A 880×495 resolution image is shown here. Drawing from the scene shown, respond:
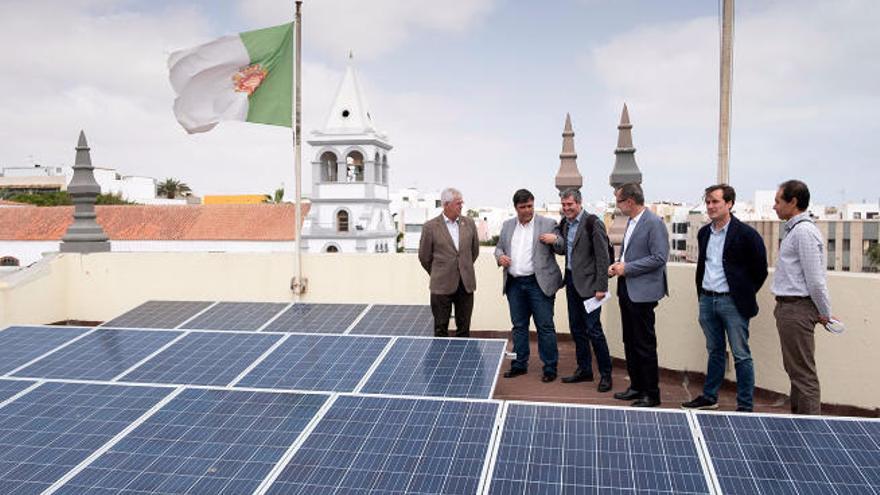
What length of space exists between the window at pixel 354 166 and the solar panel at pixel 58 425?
39.4 metres

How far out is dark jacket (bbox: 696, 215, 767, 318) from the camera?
4.49 meters

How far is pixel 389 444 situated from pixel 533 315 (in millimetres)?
3016

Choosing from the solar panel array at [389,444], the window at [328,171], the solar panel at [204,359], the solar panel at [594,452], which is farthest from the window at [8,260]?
the solar panel at [594,452]

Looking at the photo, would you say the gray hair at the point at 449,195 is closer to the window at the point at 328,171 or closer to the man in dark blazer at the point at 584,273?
the man in dark blazer at the point at 584,273

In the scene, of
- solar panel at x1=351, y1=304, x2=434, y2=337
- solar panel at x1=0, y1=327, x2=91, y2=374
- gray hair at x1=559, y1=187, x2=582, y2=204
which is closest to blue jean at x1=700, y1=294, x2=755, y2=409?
gray hair at x1=559, y1=187, x2=582, y2=204

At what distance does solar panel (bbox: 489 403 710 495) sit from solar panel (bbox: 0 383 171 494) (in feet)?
6.05

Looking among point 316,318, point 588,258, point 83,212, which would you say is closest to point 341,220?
point 83,212

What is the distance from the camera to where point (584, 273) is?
5.43 meters

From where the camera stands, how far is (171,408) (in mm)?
3449

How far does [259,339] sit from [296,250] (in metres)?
3.05

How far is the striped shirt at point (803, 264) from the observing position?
13.3 feet

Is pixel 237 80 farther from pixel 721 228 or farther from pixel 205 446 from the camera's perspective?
pixel 205 446

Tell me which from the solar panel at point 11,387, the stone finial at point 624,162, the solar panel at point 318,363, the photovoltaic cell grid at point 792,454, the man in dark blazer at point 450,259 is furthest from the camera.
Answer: the stone finial at point 624,162

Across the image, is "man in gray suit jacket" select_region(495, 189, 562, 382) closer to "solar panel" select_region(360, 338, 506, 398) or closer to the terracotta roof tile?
"solar panel" select_region(360, 338, 506, 398)
